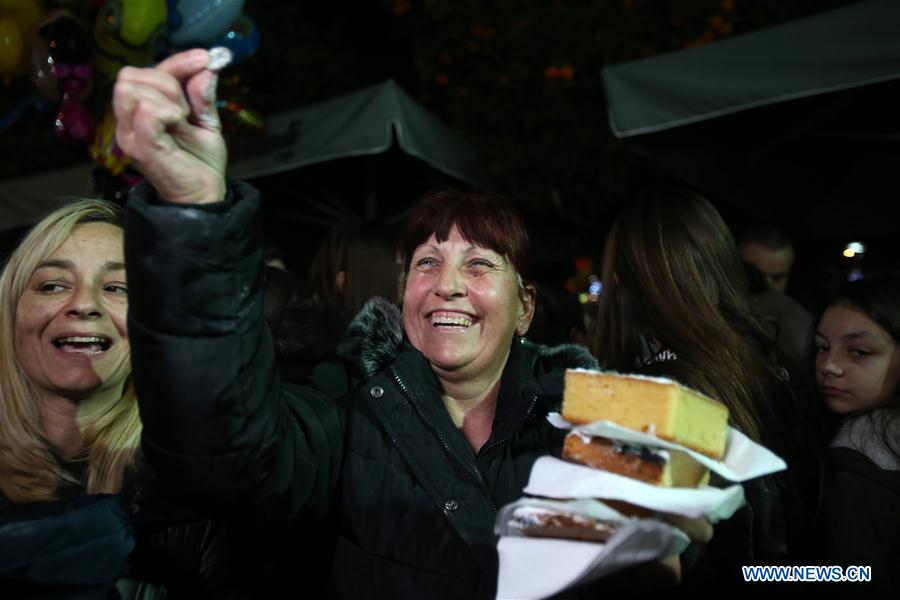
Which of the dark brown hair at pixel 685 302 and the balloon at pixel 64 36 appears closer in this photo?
the dark brown hair at pixel 685 302

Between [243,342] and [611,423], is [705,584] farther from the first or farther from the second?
[243,342]

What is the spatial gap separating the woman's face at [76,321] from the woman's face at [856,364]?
2.34 m

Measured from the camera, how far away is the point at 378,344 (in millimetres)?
1966

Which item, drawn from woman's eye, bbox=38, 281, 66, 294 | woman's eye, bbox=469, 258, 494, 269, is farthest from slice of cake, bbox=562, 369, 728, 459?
woman's eye, bbox=38, 281, 66, 294

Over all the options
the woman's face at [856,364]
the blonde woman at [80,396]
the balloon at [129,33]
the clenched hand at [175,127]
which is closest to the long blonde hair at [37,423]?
the blonde woman at [80,396]

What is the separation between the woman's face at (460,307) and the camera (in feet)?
6.62

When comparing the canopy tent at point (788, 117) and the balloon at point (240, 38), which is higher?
the balloon at point (240, 38)

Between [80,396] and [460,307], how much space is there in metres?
0.97

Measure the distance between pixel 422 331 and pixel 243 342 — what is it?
2.56ft

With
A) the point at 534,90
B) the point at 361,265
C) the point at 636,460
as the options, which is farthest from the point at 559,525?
the point at 534,90

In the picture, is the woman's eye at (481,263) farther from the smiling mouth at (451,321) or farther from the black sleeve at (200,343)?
the black sleeve at (200,343)

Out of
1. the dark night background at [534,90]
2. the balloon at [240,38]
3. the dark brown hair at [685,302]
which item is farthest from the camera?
the dark night background at [534,90]

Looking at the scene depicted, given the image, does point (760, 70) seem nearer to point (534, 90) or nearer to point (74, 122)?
point (74, 122)

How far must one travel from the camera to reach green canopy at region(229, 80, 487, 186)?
16.7ft
